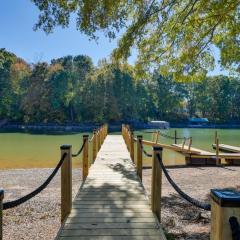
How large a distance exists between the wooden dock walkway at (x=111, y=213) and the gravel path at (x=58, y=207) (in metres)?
0.74

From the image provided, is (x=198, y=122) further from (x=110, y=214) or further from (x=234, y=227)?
(x=234, y=227)

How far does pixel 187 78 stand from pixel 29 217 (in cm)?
848

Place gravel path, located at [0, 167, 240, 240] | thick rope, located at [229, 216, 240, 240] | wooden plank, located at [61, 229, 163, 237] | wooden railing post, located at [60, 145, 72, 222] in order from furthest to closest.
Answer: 1. gravel path, located at [0, 167, 240, 240]
2. wooden railing post, located at [60, 145, 72, 222]
3. wooden plank, located at [61, 229, 163, 237]
4. thick rope, located at [229, 216, 240, 240]

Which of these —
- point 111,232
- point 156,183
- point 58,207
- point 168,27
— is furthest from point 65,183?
point 168,27

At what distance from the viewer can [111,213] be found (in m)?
5.32

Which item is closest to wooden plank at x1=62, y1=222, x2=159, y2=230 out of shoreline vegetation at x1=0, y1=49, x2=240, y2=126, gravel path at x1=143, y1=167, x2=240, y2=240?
gravel path at x1=143, y1=167, x2=240, y2=240

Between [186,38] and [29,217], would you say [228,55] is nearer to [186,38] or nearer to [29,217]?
[186,38]

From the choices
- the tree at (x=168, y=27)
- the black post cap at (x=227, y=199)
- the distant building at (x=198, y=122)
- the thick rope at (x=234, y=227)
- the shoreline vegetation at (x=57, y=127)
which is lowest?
the shoreline vegetation at (x=57, y=127)

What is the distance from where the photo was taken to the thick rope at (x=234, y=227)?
5.93 ft

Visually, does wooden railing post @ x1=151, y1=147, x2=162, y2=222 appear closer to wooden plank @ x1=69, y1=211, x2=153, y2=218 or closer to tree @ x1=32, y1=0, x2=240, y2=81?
wooden plank @ x1=69, y1=211, x2=153, y2=218

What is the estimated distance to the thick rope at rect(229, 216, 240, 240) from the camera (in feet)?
5.93

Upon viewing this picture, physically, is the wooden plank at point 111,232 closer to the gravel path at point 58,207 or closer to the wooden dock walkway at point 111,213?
the wooden dock walkway at point 111,213

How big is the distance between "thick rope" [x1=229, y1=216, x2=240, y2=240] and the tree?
8.01m

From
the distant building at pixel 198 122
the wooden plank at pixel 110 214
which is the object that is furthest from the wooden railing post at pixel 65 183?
the distant building at pixel 198 122
